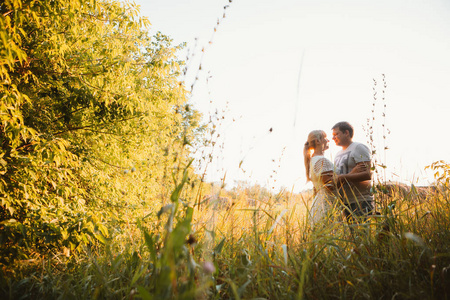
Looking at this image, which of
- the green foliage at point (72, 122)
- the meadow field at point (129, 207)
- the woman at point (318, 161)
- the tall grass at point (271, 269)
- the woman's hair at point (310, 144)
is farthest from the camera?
the woman's hair at point (310, 144)

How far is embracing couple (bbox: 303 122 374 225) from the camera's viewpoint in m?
2.62

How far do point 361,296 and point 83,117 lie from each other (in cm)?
334

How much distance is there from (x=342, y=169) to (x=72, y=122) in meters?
3.66

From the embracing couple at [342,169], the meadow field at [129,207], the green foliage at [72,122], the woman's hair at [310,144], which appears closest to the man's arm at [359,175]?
the embracing couple at [342,169]

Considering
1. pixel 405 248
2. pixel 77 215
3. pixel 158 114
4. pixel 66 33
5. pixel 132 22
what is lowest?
pixel 77 215

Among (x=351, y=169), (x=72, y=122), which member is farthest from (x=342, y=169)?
(x=72, y=122)

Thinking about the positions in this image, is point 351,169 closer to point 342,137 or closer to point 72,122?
point 342,137

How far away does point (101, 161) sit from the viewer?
9.87 ft

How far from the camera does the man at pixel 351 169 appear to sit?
8.59 ft

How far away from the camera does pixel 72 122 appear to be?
2904 millimetres

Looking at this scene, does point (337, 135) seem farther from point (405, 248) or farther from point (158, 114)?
point (158, 114)

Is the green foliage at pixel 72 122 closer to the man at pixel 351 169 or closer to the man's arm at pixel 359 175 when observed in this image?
the man's arm at pixel 359 175

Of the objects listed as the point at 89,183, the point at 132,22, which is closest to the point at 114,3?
the point at 132,22

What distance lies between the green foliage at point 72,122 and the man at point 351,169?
1999mm
